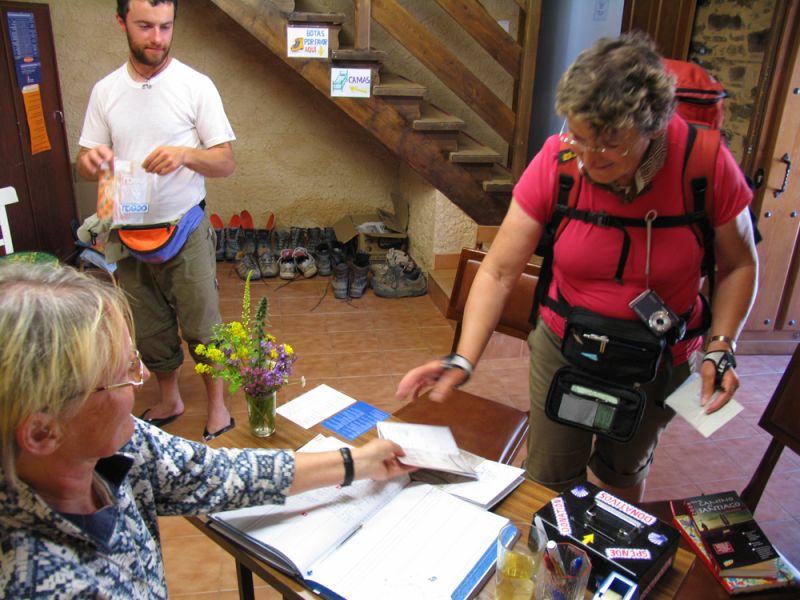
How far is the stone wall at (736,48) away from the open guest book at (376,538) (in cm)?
302

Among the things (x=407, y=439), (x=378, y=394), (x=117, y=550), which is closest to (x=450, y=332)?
(x=378, y=394)

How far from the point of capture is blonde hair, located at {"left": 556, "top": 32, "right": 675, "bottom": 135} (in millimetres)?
1287

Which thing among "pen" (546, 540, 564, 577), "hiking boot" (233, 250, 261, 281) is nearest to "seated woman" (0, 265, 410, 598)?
"pen" (546, 540, 564, 577)

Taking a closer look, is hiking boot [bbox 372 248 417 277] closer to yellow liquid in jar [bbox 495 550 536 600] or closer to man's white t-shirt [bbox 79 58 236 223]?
man's white t-shirt [bbox 79 58 236 223]

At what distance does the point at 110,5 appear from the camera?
15.0ft

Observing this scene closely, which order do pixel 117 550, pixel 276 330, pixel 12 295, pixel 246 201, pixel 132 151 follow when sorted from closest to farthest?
pixel 12 295
pixel 117 550
pixel 132 151
pixel 276 330
pixel 246 201

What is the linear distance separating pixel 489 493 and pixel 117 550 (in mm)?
719

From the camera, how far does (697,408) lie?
1.54 metres

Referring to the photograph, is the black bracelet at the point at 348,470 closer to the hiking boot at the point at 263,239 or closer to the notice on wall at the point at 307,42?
the notice on wall at the point at 307,42

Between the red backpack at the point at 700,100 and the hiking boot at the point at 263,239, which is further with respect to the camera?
the hiking boot at the point at 263,239

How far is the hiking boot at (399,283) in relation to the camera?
4.48m

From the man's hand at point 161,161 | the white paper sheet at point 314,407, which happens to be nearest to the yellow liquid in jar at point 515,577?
the white paper sheet at point 314,407

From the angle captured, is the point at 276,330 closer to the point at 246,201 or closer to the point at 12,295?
the point at 246,201

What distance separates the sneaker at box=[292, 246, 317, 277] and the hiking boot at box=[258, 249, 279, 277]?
0.15 m
